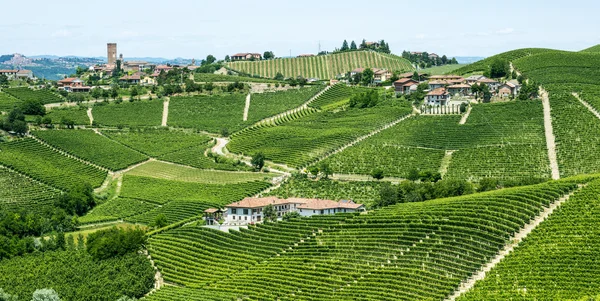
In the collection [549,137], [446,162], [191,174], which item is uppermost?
[549,137]

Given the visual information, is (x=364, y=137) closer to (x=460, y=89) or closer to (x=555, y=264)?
(x=460, y=89)

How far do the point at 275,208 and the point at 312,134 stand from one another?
2999 cm

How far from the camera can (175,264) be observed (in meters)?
61.0

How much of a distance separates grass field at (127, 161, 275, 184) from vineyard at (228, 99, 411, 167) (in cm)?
520

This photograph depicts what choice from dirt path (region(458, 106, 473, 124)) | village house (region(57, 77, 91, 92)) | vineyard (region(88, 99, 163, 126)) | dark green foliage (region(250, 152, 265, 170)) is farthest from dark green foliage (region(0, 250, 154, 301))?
village house (region(57, 77, 91, 92))

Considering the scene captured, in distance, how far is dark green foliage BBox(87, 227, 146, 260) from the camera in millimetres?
63250

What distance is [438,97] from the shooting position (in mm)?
105062

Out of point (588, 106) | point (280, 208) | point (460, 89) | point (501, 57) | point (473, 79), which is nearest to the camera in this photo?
point (280, 208)

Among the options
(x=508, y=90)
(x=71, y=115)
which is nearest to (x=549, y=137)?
(x=508, y=90)

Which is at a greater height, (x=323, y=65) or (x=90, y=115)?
(x=323, y=65)

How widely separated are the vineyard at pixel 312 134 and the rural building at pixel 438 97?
3690 mm

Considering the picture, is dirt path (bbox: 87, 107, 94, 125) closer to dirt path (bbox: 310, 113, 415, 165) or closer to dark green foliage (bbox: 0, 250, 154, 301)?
dirt path (bbox: 310, 113, 415, 165)

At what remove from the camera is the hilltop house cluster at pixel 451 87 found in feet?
344

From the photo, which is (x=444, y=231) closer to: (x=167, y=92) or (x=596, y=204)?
(x=596, y=204)
